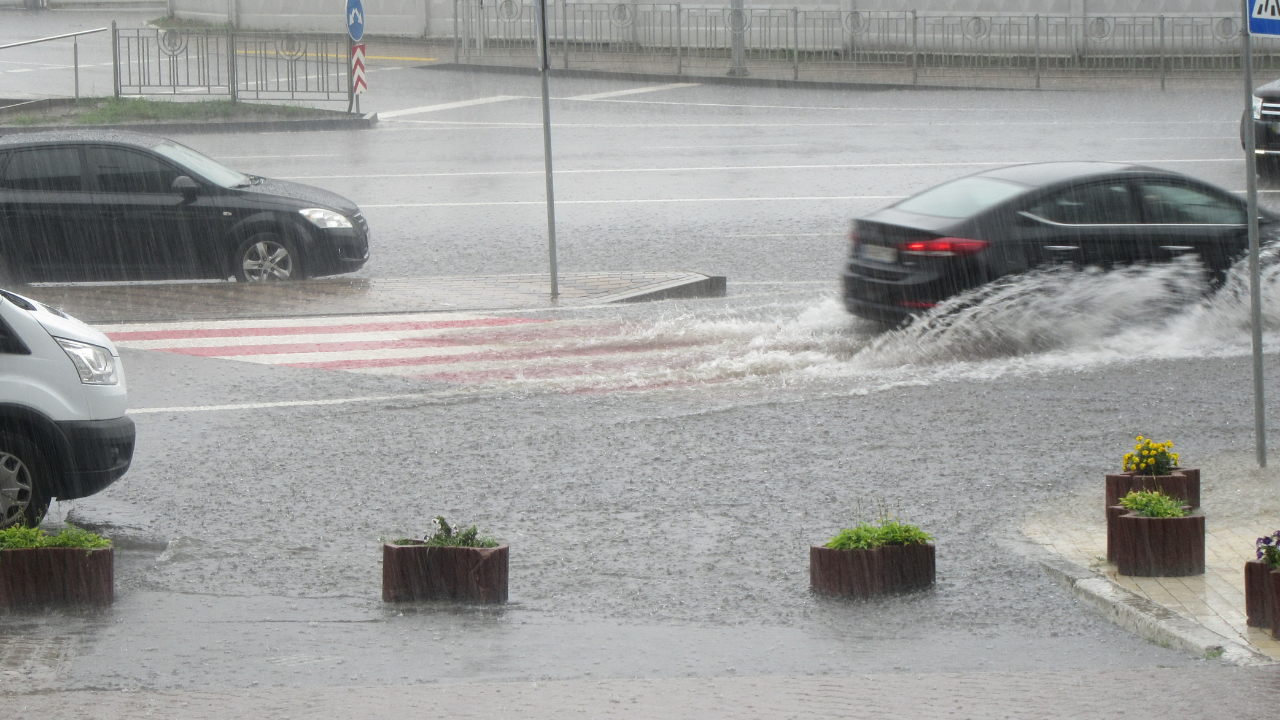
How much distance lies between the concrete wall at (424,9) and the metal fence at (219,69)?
5957 mm

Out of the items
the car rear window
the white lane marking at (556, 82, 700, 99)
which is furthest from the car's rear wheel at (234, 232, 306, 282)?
the white lane marking at (556, 82, 700, 99)

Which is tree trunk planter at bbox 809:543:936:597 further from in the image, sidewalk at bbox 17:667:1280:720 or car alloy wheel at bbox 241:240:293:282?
car alloy wheel at bbox 241:240:293:282

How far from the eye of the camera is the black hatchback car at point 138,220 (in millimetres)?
14234

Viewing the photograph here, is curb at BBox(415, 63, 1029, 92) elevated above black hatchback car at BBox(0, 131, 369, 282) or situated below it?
above

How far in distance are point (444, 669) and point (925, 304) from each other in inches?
252

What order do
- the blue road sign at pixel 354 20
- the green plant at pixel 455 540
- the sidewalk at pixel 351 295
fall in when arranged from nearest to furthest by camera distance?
1. the green plant at pixel 455 540
2. the sidewalk at pixel 351 295
3. the blue road sign at pixel 354 20

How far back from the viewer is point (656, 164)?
72.6ft

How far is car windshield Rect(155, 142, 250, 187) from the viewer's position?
14.7 metres

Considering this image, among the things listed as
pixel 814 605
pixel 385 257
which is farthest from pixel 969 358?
pixel 385 257

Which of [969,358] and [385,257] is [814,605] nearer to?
[969,358]

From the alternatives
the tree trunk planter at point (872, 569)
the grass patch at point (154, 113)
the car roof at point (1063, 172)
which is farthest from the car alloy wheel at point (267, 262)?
the grass patch at point (154, 113)

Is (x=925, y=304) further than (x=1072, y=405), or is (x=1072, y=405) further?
(x=925, y=304)

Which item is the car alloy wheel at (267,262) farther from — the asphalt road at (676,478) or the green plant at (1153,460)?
the green plant at (1153,460)

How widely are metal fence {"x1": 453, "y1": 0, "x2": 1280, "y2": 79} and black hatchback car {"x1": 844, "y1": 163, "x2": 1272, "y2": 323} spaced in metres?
19.0
